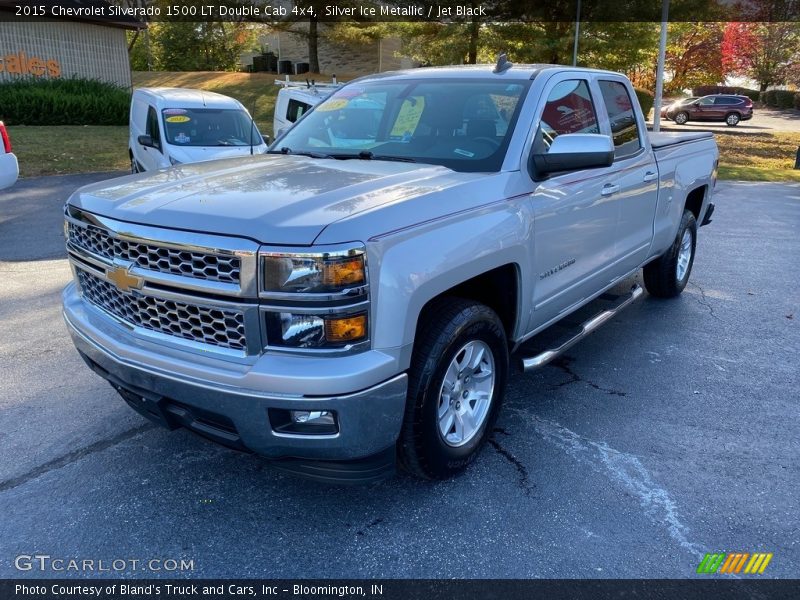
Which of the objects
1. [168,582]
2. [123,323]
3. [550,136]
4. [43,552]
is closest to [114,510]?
[43,552]

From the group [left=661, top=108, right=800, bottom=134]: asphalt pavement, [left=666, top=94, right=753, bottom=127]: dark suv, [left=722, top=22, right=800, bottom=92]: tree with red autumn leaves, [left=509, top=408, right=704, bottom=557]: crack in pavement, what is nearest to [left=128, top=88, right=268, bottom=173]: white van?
[left=509, top=408, right=704, bottom=557]: crack in pavement

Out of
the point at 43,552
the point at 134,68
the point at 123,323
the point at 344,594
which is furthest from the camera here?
the point at 134,68

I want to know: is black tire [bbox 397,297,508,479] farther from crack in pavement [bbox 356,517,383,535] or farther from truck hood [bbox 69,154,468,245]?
truck hood [bbox 69,154,468,245]

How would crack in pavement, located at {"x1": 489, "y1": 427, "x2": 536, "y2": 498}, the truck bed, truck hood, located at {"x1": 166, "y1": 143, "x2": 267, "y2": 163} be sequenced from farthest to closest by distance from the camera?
truck hood, located at {"x1": 166, "y1": 143, "x2": 267, "y2": 163} → the truck bed → crack in pavement, located at {"x1": 489, "y1": 427, "x2": 536, "y2": 498}

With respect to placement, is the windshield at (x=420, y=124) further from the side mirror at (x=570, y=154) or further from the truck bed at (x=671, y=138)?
the truck bed at (x=671, y=138)

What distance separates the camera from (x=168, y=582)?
2.66m

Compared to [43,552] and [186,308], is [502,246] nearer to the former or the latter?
[186,308]

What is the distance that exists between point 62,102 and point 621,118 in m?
20.8

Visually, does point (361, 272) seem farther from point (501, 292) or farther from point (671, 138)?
point (671, 138)

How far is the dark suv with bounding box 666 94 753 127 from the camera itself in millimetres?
36000

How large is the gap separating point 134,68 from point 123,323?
47692mm

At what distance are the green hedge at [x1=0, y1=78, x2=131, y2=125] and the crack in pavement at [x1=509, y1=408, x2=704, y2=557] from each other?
70.0 ft

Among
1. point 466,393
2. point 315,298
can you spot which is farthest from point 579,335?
point 315,298

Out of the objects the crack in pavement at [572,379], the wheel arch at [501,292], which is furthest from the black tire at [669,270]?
the wheel arch at [501,292]
